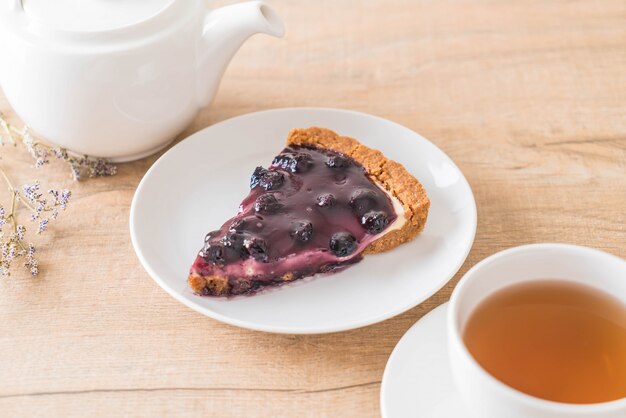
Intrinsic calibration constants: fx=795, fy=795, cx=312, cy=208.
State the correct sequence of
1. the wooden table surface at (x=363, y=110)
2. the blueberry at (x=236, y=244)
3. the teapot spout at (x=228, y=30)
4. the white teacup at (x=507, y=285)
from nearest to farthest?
the white teacup at (x=507, y=285)
the wooden table surface at (x=363, y=110)
the blueberry at (x=236, y=244)
the teapot spout at (x=228, y=30)

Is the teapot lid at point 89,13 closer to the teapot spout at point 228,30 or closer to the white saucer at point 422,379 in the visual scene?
the teapot spout at point 228,30

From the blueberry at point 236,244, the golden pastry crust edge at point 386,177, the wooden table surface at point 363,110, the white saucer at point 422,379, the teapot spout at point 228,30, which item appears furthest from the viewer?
the teapot spout at point 228,30

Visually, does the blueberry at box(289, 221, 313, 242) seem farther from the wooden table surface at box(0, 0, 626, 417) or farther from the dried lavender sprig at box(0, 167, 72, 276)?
the dried lavender sprig at box(0, 167, 72, 276)

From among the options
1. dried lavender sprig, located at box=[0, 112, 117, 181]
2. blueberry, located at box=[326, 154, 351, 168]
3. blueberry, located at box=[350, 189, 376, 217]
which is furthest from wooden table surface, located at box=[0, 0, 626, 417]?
blueberry, located at box=[326, 154, 351, 168]

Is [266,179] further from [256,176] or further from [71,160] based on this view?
[71,160]

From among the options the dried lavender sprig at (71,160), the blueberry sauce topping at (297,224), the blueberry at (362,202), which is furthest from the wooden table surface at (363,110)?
the blueberry at (362,202)

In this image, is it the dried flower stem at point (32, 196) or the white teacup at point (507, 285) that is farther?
the dried flower stem at point (32, 196)
